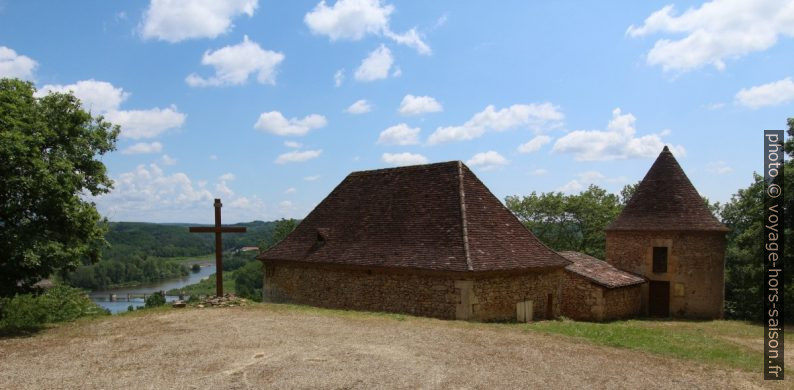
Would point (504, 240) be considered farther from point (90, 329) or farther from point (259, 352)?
point (90, 329)

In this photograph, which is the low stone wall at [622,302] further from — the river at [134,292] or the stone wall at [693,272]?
the river at [134,292]

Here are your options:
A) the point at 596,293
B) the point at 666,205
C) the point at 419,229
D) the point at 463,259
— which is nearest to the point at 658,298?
the point at 666,205

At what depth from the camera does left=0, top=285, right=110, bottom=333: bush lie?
46.7 feet

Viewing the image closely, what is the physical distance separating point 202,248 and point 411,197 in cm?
17350

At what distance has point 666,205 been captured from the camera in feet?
77.5

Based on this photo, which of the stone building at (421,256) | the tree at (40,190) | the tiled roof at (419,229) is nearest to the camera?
the tree at (40,190)

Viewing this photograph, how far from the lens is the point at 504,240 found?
16.3m

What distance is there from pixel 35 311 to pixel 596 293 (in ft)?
62.7

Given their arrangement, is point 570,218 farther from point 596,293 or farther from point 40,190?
point 40,190

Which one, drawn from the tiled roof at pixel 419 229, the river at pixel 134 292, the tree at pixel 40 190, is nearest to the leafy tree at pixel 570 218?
the tiled roof at pixel 419 229

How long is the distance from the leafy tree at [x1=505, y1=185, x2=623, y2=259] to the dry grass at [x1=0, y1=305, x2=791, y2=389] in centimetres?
2773

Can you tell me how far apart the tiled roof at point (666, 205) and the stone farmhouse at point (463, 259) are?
0.23 feet

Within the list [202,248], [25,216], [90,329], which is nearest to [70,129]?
[25,216]

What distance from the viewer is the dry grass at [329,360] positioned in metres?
7.62
